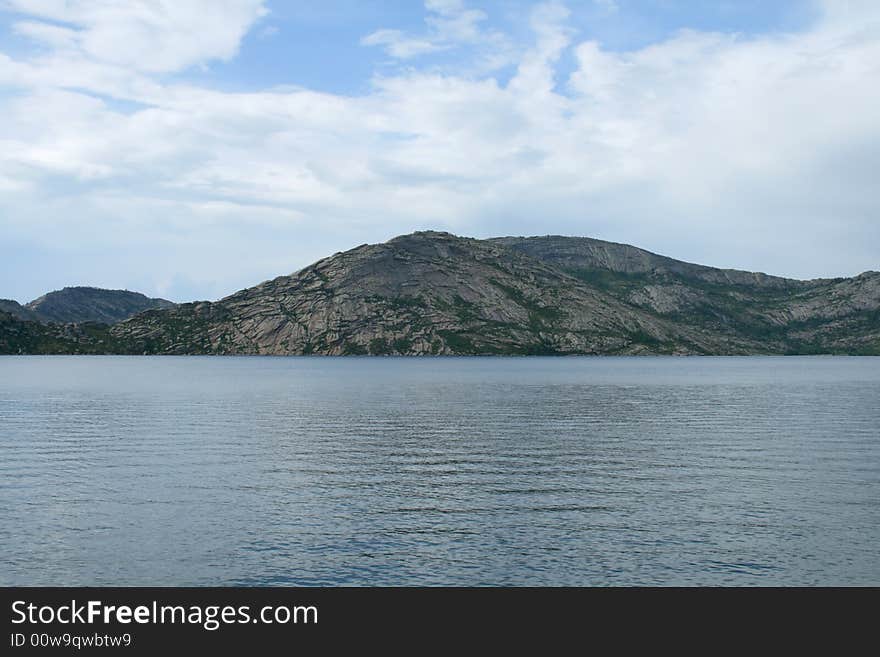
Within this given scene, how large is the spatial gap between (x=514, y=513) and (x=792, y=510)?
18.9m

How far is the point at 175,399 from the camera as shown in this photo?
147 m

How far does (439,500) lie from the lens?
2039 inches

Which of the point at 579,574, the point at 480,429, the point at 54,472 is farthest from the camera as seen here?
the point at 480,429

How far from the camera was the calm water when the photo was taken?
3641 centimetres

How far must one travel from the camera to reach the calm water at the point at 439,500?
119 feet

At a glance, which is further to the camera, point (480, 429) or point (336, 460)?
point (480, 429)

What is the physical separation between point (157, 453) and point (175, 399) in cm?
7665

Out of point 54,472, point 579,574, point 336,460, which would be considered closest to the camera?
point 579,574

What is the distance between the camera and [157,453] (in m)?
74.1

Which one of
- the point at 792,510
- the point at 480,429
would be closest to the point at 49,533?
the point at 792,510
